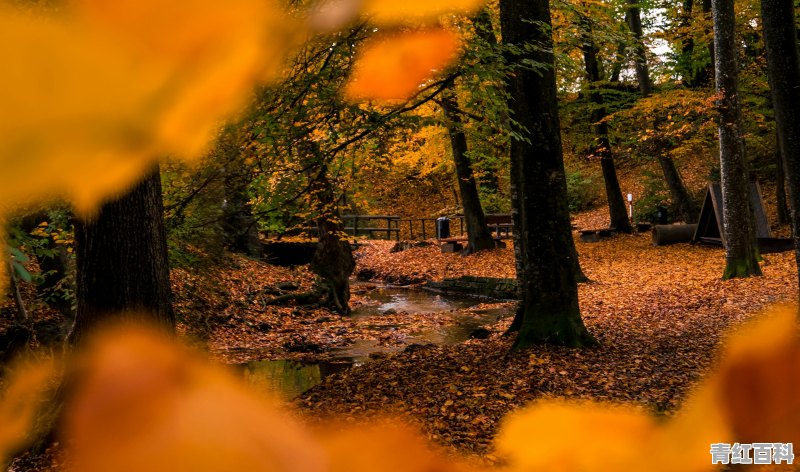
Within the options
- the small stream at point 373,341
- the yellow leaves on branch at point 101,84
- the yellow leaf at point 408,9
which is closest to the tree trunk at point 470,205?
the small stream at point 373,341

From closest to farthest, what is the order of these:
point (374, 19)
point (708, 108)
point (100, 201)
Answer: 1. point (100, 201)
2. point (374, 19)
3. point (708, 108)

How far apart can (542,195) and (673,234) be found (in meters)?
10.8

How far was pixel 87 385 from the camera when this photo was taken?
15.8 feet

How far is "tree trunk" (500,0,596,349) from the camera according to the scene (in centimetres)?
643

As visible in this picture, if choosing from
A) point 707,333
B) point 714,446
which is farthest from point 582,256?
point 714,446

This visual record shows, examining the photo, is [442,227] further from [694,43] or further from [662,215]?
[694,43]

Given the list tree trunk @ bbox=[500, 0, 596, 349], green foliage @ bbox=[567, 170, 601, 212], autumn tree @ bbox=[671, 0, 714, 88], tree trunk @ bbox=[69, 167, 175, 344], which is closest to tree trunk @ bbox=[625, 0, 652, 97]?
autumn tree @ bbox=[671, 0, 714, 88]

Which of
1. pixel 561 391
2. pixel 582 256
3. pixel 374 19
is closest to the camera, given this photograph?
pixel 561 391

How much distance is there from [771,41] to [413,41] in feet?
11.9

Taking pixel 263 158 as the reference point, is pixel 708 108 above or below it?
above

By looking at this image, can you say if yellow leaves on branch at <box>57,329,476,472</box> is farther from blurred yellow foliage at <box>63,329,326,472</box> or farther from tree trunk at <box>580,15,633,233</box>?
tree trunk at <box>580,15,633,233</box>

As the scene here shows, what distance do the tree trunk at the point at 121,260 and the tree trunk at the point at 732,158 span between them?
9411 millimetres

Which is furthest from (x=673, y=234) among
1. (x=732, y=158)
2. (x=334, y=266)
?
(x=334, y=266)

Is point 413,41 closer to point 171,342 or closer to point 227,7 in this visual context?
point 227,7
